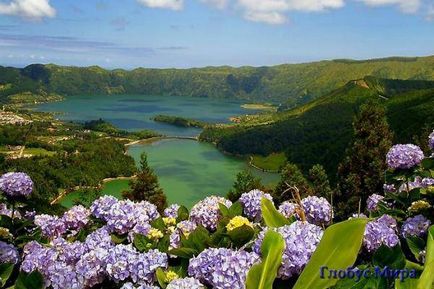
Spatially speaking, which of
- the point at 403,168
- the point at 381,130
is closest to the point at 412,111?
the point at 381,130

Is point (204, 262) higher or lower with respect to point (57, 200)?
higher

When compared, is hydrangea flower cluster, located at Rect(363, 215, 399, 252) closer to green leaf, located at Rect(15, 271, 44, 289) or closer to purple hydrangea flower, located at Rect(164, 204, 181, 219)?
purple hydrangea flower, located at Rect(164, 204, 181, 219)

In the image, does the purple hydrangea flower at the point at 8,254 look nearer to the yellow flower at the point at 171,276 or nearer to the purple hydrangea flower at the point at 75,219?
the purple hydrangea flower at the point at 75,219

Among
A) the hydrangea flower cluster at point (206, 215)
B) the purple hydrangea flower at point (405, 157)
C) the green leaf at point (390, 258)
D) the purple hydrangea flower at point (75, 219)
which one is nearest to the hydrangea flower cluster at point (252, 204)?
the hydrangea flower cluster at point (206, 215)

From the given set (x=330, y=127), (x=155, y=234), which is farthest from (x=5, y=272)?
(x=330, y=127)

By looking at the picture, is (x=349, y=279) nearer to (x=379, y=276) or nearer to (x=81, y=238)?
(x=379, y=276)

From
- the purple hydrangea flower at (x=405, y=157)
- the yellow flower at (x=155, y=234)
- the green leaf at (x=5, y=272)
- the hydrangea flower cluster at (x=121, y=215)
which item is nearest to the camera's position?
the green leaf at (x=5, y=272)
